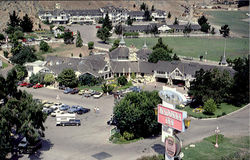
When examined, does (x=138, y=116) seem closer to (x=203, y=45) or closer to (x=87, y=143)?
(x=87, y=143)

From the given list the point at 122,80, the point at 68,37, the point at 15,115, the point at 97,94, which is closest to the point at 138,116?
the point at 15,115

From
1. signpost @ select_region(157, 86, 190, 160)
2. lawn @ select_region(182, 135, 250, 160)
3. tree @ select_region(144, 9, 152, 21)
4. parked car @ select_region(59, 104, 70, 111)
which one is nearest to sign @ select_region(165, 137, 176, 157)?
signpost @ select_region(157, 86, 190, 160)

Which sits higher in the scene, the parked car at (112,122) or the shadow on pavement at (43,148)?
the parked car at (112,122)

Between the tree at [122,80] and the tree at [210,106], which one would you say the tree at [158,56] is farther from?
the tree at [210,106]

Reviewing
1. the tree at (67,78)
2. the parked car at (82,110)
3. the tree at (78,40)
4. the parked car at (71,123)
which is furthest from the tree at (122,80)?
the tree at (78,40)

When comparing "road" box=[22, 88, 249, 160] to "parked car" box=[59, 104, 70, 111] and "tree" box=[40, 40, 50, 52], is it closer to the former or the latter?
"parked car" box=[59, 104, 70, 111]

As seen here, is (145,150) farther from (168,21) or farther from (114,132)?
(168,21)
